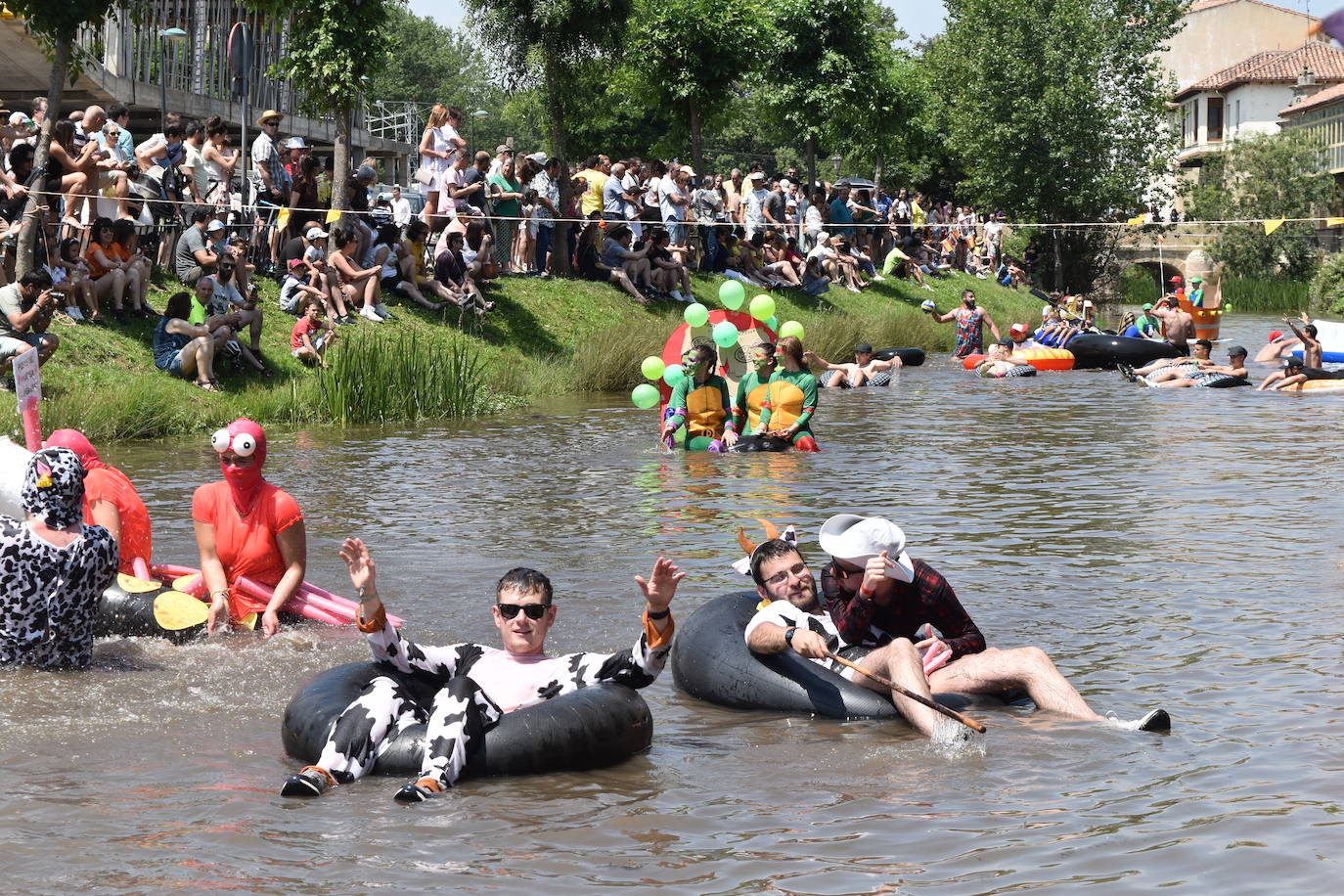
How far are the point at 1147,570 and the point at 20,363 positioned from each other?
714 centimetres

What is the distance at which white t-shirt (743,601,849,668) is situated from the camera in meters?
7.95

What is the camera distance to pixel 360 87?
23656 millimetres

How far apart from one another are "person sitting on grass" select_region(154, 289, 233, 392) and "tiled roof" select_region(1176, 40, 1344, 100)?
7277 cm

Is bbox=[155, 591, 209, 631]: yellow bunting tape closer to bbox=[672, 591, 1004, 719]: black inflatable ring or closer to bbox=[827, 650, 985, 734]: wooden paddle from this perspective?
bbox=[672, 591, 1004, 719]: black inflatable ring

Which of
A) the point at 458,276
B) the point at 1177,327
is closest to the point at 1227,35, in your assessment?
the point at 1177,327

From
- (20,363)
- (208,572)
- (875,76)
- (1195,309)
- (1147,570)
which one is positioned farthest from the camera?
(875,76)

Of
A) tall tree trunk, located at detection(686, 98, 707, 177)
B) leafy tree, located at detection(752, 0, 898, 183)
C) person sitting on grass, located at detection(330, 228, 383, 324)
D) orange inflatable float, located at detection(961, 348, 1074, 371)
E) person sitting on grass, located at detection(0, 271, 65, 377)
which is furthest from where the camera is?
leafy tree, located at detection(752, 0, 898, 183)

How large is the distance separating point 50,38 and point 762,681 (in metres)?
12.8

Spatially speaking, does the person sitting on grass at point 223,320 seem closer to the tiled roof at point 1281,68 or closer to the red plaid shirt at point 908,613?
the red plaid shirt at point 908,613

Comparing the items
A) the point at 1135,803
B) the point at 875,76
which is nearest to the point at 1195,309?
the point at 875,76

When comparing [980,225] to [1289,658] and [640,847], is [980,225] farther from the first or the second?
[640,847]

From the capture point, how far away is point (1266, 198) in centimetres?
6550

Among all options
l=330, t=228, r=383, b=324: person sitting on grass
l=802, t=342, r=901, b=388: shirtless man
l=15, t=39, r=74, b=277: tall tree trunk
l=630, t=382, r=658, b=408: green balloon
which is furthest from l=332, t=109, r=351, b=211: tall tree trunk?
l=802, t=342, r=901, b=388: shirtless man

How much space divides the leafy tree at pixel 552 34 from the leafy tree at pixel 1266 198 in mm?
36860
